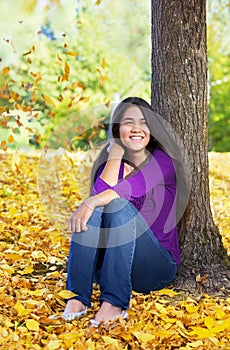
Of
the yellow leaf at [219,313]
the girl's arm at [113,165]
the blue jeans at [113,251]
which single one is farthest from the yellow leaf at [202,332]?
the girl's arm at [113,165]

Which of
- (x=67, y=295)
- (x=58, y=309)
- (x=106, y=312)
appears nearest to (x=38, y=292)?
(x=58, y=309)

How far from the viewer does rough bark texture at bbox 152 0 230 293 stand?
2.88 m

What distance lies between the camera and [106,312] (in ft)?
7.91

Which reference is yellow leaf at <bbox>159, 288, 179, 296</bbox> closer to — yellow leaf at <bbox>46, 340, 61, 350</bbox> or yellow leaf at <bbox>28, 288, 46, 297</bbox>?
yellow leaf at <bbox>28, 288, 46, 297</bbox>

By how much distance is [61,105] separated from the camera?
35.0 feet

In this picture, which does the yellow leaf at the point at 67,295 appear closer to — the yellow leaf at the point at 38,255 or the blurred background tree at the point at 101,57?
the yellow leaf at the point at 38,255

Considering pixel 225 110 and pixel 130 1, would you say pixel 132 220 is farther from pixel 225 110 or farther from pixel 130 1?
pixel 130 1

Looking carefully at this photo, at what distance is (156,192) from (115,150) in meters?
0.28

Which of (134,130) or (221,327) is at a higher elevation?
(134,130)

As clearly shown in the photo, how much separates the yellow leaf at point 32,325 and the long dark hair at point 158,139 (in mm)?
740

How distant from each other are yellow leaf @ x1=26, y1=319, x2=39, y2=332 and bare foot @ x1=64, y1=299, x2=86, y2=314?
0.14 metres

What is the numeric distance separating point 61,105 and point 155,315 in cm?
843

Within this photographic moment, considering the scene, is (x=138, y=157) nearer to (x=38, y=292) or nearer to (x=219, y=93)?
(x=38, y=292)

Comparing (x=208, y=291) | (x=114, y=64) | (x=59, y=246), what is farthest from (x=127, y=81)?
(x=208, y=291)
